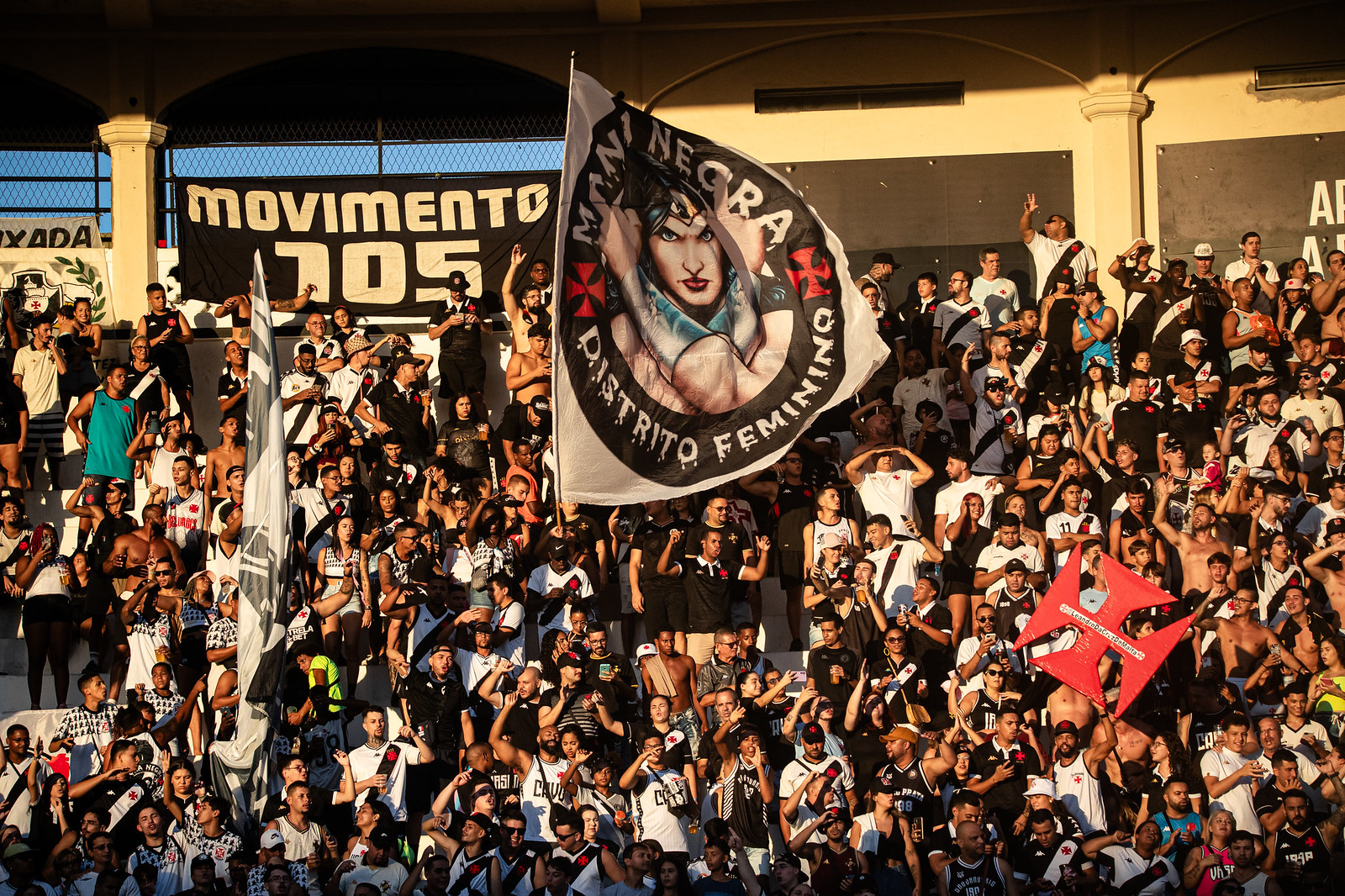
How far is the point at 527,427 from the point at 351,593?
2253 millimetres

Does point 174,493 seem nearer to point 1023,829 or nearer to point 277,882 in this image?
point 277,882

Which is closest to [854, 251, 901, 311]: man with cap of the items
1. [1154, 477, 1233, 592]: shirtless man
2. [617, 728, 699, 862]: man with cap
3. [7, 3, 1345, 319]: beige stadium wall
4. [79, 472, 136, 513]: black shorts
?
[7, 3, 1345, 319]: beige stadium wall

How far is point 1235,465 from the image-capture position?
1426 centimetres

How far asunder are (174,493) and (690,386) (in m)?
4.67

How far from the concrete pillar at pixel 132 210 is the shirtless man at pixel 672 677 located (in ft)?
26.3

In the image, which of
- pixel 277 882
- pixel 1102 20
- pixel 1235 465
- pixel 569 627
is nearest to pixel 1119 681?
pixel 1235 465

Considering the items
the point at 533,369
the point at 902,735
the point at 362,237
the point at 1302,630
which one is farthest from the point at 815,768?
the point at 362,237

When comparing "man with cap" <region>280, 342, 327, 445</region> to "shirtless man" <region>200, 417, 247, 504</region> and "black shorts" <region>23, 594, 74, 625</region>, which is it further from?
"black shorts" <region>23, 594, 74, 625</region>

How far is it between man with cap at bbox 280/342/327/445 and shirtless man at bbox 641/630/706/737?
4201 millimetres

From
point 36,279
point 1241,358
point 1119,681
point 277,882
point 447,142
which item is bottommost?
point 277,882

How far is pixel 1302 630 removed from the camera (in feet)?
41.6

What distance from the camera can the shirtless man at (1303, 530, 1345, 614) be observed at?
13.1 meters

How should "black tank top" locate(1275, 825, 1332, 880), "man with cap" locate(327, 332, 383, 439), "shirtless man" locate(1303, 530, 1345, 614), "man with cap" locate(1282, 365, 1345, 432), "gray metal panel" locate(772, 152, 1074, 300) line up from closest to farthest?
"black tank top" locate(1275, 825, 1332, 880) < "shirtless man" locate(1303, 530, 1345, 614) < "man with cap" locate(1282, 365, 1345, 432) < "man with cap" locate(327, 332, 383, 439) < "gray metal panel" locate(772, 152, 1074, 300)

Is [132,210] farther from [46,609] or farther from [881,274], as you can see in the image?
[881,274]
